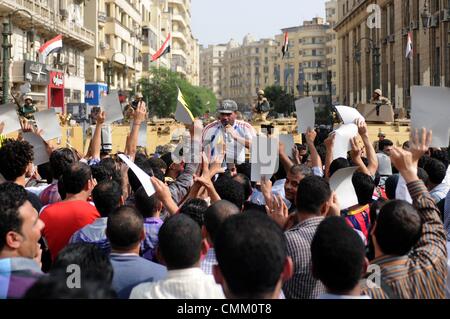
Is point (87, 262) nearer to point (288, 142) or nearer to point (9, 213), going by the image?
point (9, 213)

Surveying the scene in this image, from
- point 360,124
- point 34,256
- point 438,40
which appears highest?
point 438,40

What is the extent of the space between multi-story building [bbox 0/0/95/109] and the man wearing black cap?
18840 mm

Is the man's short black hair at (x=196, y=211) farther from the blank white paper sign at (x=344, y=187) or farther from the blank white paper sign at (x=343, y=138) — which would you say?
the blank white paper sign at (x=343, y=138)

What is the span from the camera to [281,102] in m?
78.3

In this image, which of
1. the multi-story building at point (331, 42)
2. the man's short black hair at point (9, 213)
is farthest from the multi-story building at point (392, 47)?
the multi-story building at point (331, 42)

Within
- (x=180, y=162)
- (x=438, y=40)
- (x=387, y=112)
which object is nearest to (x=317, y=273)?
(x=180, y=162)

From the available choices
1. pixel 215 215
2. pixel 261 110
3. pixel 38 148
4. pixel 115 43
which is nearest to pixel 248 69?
pixel 115 43

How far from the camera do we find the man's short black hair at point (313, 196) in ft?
14.4

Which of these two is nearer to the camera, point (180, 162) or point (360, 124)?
point (360, 124)

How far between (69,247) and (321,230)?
1.37m

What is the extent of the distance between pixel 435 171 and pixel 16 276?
4645mm

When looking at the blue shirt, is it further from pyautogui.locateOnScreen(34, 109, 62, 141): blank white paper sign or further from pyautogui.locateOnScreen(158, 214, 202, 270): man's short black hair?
pyautogui.locateOnScreen(34, 109, 62, 141): blank white paper sign

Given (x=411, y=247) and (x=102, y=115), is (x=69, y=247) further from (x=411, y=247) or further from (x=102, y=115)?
(x=102, y=115)

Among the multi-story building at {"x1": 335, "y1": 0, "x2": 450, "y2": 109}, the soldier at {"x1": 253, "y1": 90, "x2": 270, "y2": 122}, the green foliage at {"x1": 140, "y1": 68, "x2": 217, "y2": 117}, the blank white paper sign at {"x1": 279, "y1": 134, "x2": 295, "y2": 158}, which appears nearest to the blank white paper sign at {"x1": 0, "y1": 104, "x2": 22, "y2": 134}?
the blank white paper sign at {"x1": 279, "y1": 134, "x2": 295, "y2": 158}
